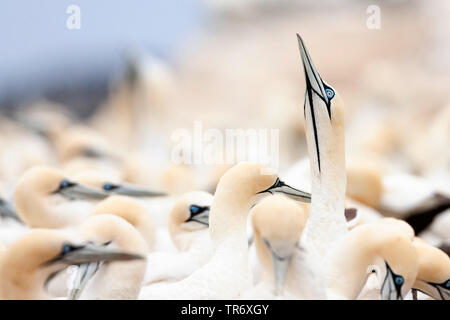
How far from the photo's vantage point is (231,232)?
2.46 meters

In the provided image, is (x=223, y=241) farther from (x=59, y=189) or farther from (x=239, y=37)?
(x=239, y=37)

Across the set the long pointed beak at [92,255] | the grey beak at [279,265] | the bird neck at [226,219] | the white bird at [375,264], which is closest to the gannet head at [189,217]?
the bird neck at [226,219]

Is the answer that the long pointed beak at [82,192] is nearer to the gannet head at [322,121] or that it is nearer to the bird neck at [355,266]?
the gannet head at [322,121]

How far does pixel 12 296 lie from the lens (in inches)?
82.5

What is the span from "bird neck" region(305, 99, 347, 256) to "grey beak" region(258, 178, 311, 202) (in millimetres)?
30

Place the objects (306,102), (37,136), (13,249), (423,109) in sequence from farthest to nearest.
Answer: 1. (423,109)
2. (37,136)
3. (306,102)
4. (13,249)

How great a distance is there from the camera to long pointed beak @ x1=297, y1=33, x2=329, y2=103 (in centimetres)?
250

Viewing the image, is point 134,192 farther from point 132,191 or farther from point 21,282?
point 21,282

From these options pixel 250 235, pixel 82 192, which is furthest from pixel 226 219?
pixel 82 192

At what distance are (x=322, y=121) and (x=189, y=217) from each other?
678 millimetres

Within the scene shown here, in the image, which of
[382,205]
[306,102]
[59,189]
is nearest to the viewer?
[306,102]

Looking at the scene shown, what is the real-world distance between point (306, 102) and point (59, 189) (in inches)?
52.0

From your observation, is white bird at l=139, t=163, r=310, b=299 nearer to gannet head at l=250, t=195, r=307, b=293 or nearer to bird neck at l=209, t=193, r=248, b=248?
bird neck at l=209, t=193, r=248, b=248
